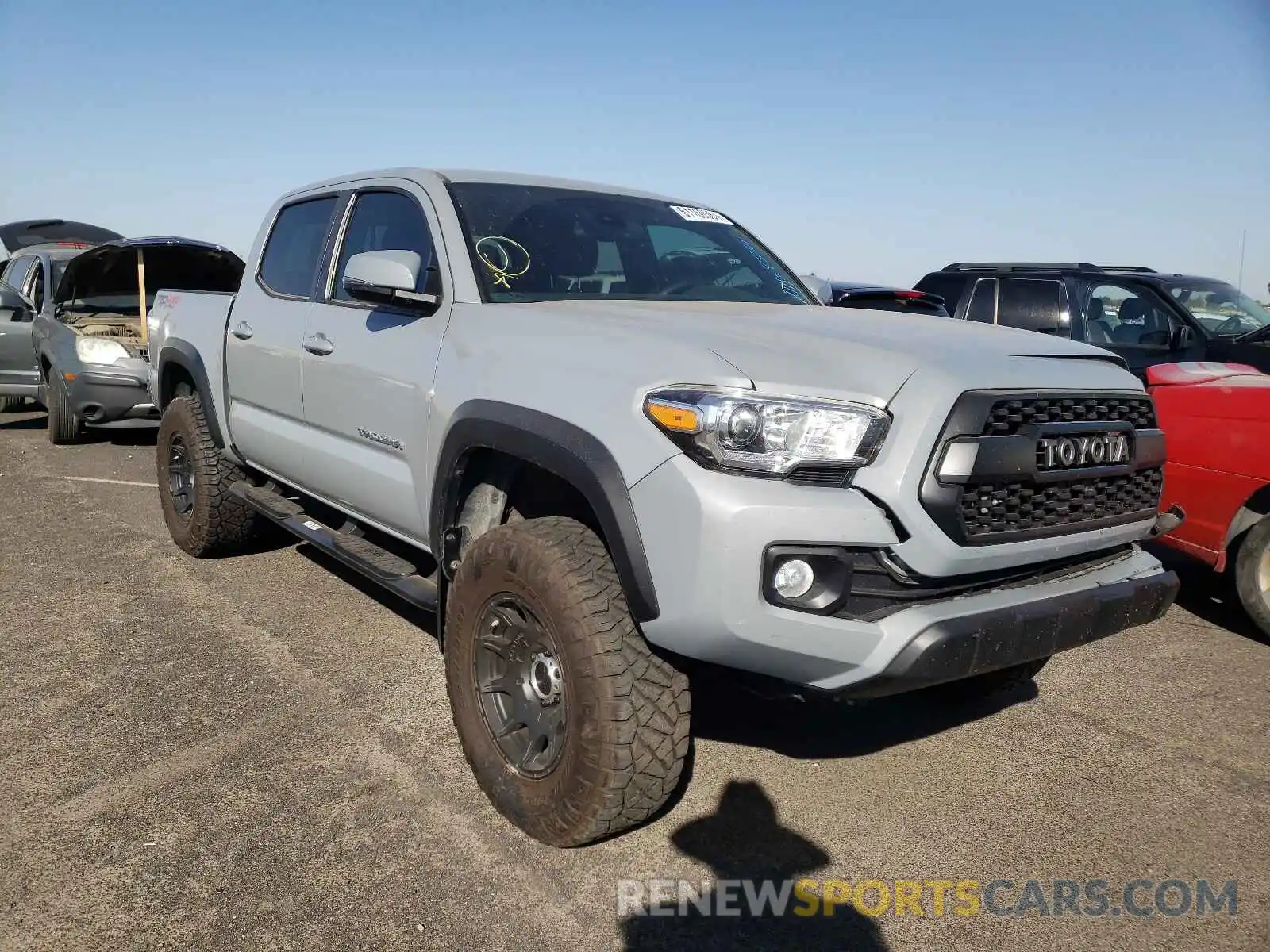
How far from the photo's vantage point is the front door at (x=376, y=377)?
11.3 feet

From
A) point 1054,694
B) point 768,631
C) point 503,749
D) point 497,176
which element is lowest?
point 1054,694

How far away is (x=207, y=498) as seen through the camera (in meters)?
5.27

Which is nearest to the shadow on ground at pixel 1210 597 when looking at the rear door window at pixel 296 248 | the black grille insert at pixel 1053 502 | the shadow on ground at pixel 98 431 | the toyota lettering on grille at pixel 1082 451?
the black grille insert at pixel 1053 502

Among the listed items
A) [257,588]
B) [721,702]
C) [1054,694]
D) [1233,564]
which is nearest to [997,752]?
[1054,694]

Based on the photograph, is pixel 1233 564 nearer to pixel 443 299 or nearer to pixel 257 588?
pixel 443 299

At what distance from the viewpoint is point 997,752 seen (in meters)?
3.48

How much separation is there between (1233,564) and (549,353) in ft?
11.9

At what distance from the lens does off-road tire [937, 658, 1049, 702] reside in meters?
3.68

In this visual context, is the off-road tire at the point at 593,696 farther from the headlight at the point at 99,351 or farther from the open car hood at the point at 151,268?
the open car hood at the point at 151,268

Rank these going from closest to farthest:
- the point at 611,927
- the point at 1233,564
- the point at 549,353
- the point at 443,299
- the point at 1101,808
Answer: the point at 611,927
the point at 549,353
the point at 1101,808
the point at 443,299
the point at 1233,564

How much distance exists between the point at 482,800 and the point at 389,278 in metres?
1.67

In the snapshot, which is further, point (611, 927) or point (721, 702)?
point (721, 702)

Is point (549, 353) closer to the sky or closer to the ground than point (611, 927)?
closer to the sky

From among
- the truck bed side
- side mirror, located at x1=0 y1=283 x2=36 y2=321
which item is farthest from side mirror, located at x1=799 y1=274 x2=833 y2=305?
side mirror, located at x1=0 y1=283 x2=36 y2=321
